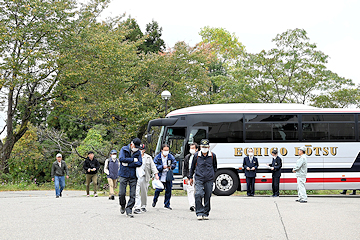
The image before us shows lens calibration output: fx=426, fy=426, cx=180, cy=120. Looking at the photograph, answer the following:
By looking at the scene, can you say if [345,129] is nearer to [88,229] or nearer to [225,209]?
[225,209]

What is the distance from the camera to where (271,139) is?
57.1ft

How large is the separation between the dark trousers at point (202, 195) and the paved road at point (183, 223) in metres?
0.27

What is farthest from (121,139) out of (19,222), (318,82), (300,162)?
(19,222)

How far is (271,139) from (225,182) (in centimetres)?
258

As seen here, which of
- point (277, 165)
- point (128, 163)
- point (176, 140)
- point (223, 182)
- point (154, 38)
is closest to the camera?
point (128, 163)

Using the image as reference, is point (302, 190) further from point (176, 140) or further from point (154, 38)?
point (154, 38)

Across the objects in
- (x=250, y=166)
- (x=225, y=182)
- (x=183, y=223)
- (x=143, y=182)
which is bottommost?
(x=183, y=223)

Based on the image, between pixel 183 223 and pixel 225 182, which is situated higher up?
pixel 225 182

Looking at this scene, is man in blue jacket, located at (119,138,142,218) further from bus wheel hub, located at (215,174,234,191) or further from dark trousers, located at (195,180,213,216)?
bus wheel hub, located at (215,174,234,191)

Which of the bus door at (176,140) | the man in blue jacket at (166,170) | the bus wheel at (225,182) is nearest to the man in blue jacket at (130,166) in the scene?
the man in blue jacket at (166,170)

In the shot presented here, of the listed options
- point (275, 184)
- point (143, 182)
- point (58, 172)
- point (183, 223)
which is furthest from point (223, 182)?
point (183, 223)

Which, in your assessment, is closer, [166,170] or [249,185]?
[166,170]

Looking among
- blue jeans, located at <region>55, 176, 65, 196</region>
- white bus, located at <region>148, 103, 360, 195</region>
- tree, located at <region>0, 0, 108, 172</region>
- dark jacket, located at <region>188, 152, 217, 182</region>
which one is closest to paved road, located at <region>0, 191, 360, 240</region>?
dark jacket, located at <region>188, 152, 217, 182</region>

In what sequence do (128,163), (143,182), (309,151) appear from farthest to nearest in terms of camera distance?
(309,151) < (143,182) < (128,163)
